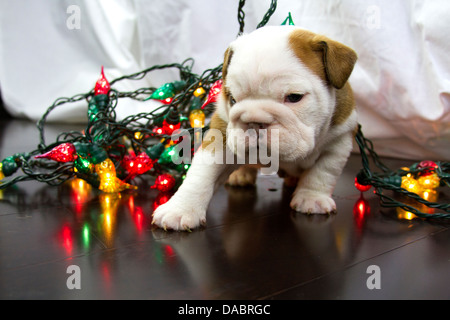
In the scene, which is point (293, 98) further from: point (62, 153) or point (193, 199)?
point (62, 153)

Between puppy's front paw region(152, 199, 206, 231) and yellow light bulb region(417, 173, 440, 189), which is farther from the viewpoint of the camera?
yellow light bulb region(417, 173, 440, 189)

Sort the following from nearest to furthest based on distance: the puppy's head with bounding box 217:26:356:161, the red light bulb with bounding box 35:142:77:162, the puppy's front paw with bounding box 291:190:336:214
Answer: the puppy's head with bounding box 217:26:356:161 → the puppy's front paw with bounding box 291:190:336:214 → the red light bulb with bounding box 35:142:77:162

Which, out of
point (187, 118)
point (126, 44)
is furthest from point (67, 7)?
point (187, 118)

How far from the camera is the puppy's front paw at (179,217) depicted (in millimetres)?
1143

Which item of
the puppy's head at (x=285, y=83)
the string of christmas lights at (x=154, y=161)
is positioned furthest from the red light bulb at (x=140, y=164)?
the puppy's head at (x=285, y=83)

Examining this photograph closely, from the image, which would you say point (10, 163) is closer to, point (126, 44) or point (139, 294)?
point (139, 294)

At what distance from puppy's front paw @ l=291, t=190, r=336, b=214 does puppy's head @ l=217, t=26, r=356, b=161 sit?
248 mm

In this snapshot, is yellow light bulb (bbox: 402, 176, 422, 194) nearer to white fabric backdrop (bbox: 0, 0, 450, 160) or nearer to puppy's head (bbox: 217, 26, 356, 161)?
puppy's head (bbox: 217, 26, 356, 161)

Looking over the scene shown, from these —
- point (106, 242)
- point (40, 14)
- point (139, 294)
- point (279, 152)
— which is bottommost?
point (139, 294)

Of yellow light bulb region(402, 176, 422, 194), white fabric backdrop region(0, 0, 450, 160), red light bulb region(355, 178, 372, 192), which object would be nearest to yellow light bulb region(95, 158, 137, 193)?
red light bulb region(355, 178, 372, 192)

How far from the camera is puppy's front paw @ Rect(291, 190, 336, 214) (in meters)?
1.32

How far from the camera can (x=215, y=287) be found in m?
0.85

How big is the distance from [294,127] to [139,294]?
1.83 feet

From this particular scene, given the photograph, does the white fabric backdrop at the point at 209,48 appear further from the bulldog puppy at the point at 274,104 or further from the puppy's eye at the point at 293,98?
the puppy's eye at the point at 293,98
